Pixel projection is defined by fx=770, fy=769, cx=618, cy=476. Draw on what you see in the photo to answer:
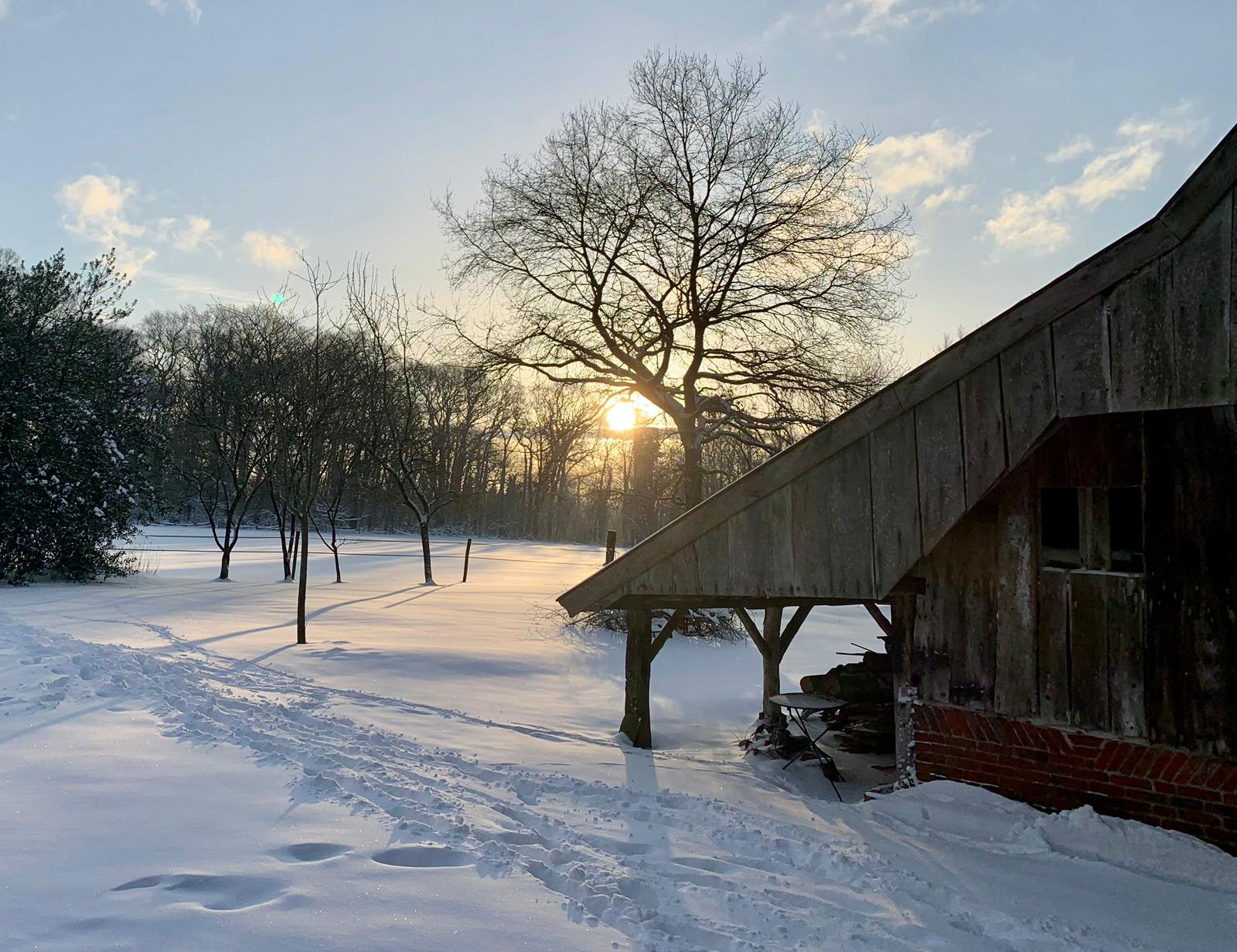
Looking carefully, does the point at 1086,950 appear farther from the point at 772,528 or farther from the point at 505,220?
the point at 505,220

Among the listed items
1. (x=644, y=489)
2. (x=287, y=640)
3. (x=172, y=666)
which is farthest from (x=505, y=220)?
(x=172, y=666)

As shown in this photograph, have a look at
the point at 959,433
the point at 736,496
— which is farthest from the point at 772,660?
the point at 959,433

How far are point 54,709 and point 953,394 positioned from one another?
8337 mm

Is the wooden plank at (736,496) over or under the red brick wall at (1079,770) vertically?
over

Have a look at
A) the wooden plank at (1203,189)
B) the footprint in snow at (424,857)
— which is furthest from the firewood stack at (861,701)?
the wooden plank at (1203,189)

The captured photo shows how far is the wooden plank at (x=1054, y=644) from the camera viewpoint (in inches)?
212

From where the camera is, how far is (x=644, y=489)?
20734 mm

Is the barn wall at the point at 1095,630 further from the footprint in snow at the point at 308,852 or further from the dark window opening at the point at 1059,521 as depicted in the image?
the footprint in snow at the point at 308,852

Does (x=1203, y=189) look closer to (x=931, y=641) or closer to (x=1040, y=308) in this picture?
(x=1040, y=308)

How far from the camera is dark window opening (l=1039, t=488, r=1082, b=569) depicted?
5.63 metres

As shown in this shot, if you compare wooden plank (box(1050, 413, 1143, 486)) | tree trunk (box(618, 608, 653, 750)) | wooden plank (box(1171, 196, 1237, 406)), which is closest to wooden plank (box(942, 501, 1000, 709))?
wooden plank (box(1050, 413, 1143, 486))

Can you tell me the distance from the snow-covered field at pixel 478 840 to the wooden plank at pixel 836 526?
1764mm

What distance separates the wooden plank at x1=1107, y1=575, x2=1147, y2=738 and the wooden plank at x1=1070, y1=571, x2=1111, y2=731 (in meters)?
0.04

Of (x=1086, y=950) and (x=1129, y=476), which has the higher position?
(x=1129, y=476)
